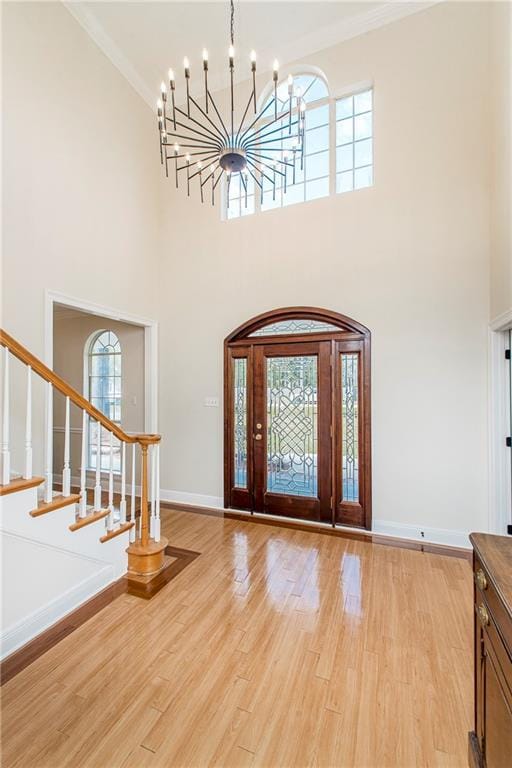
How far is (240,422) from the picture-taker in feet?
14.6

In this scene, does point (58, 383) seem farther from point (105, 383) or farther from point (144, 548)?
point (105, 383)

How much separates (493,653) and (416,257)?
11.6 feet

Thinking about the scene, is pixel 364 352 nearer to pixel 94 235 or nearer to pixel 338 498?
pixel 338 498

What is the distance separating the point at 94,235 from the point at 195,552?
3.70m

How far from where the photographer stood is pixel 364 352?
3850 millimetres

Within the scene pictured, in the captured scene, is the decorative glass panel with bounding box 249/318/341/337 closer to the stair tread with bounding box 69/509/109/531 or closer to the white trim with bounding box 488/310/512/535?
the white trim with bounding box 488/310/512/535

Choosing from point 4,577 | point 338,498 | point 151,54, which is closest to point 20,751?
point 4,577

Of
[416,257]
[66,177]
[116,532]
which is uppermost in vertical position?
[66,177]

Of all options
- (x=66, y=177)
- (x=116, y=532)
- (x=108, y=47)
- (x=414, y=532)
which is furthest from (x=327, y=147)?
(x=116, y=532)

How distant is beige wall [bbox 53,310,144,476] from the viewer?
5160 mm

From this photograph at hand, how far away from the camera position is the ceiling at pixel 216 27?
3791 millimetres

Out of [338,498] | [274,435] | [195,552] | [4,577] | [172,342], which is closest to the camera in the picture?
[4,577]

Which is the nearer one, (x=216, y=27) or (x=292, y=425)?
(x=216, y=27)

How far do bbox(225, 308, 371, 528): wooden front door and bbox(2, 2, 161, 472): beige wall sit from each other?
1.83 m
